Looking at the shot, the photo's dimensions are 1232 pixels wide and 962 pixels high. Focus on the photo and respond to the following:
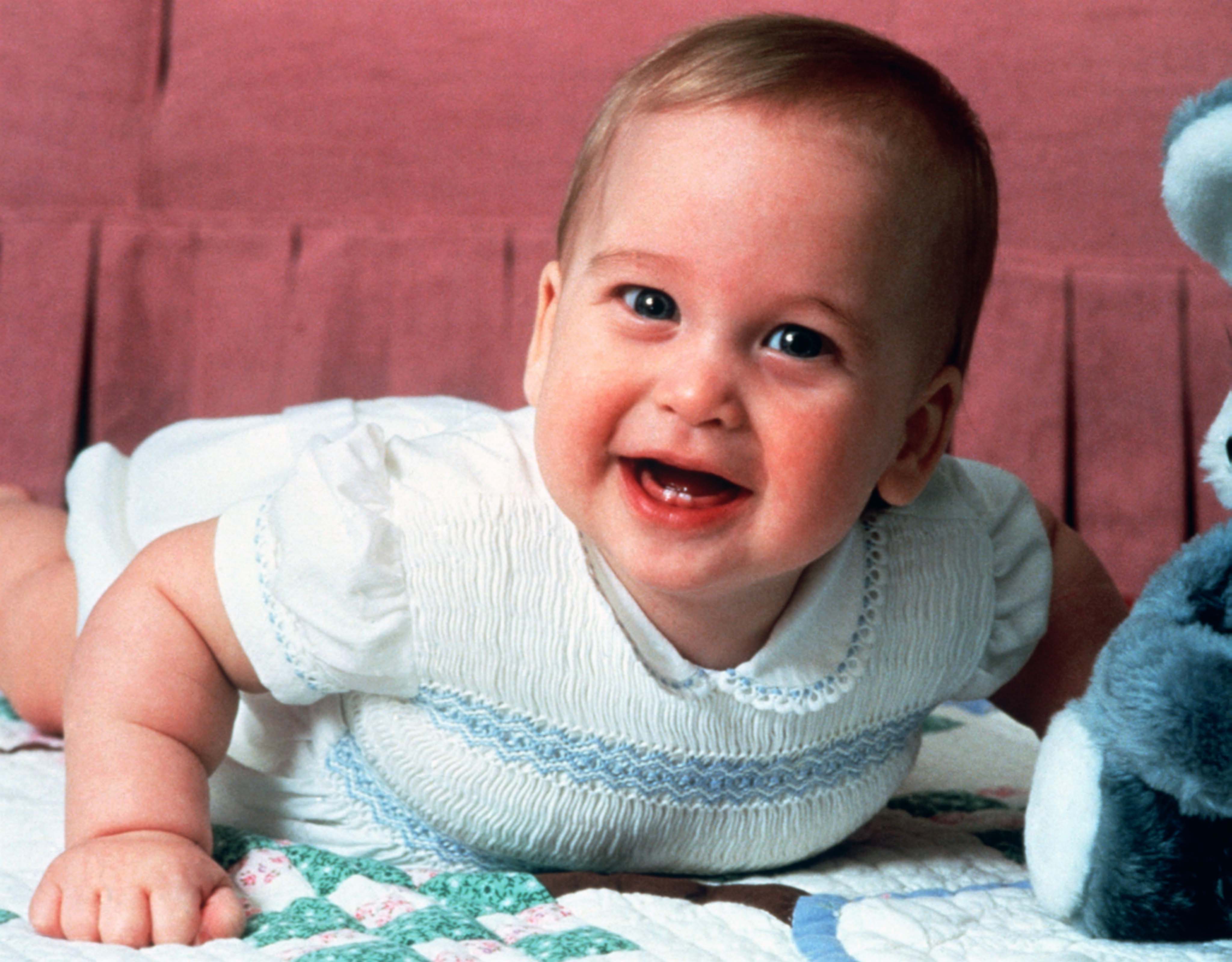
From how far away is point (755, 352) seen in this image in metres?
0.62

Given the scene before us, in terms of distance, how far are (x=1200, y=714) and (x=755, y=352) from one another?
24 centimetres

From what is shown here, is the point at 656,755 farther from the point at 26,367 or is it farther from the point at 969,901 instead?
the point at 26,367

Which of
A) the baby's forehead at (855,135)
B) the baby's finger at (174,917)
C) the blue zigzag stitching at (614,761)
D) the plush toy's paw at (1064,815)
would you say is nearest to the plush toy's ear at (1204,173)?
the baby's forehead at (855,135)

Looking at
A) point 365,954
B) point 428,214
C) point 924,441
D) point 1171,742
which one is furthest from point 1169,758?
point 428,214

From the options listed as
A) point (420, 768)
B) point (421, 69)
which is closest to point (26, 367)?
point (421, 69)

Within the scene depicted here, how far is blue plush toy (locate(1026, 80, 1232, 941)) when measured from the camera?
0.55 meters

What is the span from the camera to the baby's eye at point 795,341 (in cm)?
63

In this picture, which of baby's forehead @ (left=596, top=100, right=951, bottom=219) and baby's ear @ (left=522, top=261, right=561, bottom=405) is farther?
baby's ear @ (left=522, top=261, right=561, bottom=405)

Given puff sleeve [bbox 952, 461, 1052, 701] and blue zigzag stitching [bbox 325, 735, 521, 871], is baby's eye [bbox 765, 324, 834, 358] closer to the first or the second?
puff sleeve [bbox 952, 461, 1052, 701]

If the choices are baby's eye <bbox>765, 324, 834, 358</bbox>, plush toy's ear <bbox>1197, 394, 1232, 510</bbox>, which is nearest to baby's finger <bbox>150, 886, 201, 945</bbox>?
baby's eye <bbox>765, 324, 834, 358</bbox>

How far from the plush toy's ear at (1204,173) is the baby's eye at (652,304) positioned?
22 centimetres

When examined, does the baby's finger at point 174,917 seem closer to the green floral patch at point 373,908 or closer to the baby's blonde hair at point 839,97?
the green floral patch at point 373,908

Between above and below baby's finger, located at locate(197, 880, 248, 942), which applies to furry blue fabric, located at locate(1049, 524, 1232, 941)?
above

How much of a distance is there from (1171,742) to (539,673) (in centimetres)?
31
